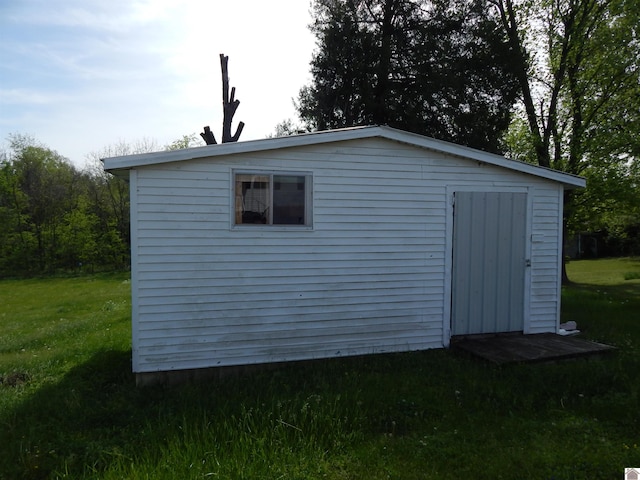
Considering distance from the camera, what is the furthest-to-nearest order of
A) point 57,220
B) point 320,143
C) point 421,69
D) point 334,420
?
Answer: 1. point 57,220
2. point 421,69
3. point 320,143
4. point 334,420

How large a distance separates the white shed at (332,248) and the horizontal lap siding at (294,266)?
0.02m

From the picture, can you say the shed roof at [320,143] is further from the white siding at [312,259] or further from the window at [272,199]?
the window at [272,199]

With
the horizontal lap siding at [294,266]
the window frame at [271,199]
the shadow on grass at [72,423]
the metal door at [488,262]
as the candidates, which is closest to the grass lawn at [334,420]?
the shadow on grass at [72,423]

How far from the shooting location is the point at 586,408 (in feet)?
13.8

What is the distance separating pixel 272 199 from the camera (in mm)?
5523

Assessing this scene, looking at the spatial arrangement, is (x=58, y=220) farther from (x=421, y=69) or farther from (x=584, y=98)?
(x=584, y=98)

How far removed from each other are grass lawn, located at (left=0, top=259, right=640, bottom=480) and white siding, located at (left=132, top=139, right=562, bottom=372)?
0.45 m

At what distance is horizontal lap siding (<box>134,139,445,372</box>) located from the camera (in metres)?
5.20

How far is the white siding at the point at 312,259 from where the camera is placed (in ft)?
17.0

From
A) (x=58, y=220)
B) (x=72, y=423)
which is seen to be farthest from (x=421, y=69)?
(x=58, y=220)

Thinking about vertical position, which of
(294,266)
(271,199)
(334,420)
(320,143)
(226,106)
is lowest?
(334,420)

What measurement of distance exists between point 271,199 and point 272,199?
0.05ft

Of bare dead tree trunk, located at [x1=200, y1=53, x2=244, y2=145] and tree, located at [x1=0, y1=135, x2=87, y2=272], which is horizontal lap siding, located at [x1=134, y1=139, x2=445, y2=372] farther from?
tree, located at [x1=0, y1=135, x2=87, y2=272]

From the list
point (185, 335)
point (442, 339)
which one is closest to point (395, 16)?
point (442, 339)
